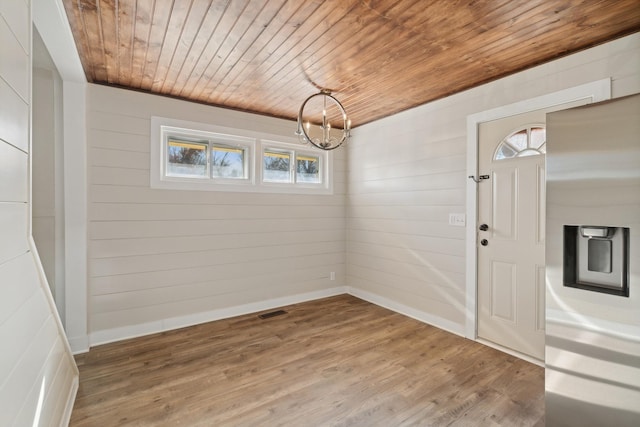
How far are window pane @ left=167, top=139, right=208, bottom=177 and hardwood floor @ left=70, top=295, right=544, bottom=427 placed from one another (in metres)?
1.77

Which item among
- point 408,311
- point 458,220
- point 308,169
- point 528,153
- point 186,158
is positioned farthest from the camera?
point 308,169

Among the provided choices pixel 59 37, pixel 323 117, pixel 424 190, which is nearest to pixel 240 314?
pixel 323 117

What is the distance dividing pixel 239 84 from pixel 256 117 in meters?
0.86

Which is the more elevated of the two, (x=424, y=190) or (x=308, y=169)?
(x=308, y=169)

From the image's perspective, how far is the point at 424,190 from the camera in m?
3.51

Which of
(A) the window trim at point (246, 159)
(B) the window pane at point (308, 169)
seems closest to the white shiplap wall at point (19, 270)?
(A) the window trim at point (246, 159)

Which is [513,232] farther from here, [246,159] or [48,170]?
[48,170]

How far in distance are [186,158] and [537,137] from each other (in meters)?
3.55

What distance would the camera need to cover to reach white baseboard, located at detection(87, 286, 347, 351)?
2961 mm

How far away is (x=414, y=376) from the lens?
7.84 ft

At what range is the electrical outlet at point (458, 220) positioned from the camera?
3125 mm

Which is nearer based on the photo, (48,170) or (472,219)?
(48,170)

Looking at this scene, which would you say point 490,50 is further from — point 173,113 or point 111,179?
point 111,179

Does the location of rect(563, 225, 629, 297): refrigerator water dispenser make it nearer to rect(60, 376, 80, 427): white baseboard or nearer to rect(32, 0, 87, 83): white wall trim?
rect(60, 376, 80, 427): white baseboard
